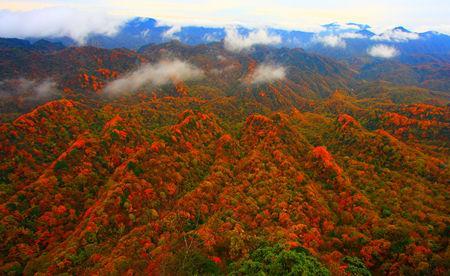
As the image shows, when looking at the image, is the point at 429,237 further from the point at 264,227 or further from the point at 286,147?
the point at 286,147

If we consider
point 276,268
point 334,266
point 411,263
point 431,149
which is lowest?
point 431,149

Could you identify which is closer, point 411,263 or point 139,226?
point 411,263

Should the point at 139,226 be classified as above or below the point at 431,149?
above

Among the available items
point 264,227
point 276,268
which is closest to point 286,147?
point 264,227

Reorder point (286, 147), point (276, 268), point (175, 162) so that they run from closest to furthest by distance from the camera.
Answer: point (276, 268)
point (175, 162)
point (286, 147)

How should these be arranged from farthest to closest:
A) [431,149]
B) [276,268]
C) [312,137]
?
[312,137] < [431,149] < [276,268]

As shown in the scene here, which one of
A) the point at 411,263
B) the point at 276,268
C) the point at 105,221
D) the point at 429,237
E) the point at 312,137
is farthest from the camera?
the point at 312,137

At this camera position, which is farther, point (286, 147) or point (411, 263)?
point (286, 147)

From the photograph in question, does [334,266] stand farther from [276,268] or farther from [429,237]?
[429,237]

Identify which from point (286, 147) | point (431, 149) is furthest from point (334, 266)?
point (431, 149)
